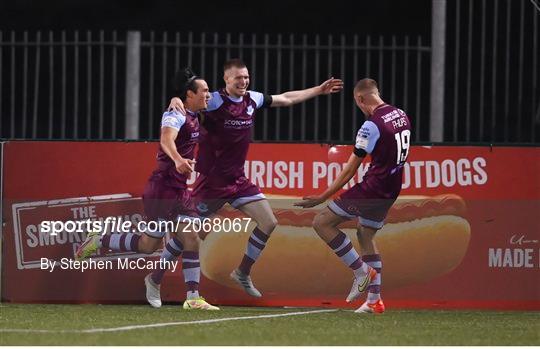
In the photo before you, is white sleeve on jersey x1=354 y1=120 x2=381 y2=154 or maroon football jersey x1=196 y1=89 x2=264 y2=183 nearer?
white sleeve on jersey x1=354 y1=120 x2=381 y2=154

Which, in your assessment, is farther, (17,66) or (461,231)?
(17,66)

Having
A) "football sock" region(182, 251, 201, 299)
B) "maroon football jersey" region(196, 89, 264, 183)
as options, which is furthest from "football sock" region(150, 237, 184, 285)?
"maroon football jersey" region(196, 89, 264, 183)

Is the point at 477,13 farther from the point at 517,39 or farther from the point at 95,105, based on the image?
the point at 95,105

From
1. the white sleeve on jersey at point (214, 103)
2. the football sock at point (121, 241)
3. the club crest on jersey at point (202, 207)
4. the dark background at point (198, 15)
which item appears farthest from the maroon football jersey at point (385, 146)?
the dark background at point (198, 15)

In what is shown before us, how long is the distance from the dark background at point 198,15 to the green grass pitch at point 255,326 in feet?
27.8

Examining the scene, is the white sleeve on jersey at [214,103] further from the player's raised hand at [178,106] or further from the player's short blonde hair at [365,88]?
the player's short blonde hair at [365,88]

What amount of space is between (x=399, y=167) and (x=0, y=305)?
11.7ft

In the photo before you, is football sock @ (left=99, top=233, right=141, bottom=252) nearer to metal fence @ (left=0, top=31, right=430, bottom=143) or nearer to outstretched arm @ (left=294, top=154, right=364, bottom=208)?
outstretched arm @ (left=294, top=154, right=364, bottom=208)

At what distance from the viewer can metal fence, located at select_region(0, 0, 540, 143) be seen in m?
14.6

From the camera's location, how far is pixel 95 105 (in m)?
19.4

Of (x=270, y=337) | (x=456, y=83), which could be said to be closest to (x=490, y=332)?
(x=270, y=337)

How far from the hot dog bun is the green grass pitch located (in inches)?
14.8

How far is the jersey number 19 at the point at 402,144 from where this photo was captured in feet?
39.7

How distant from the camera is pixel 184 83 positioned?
12469 millimetres
